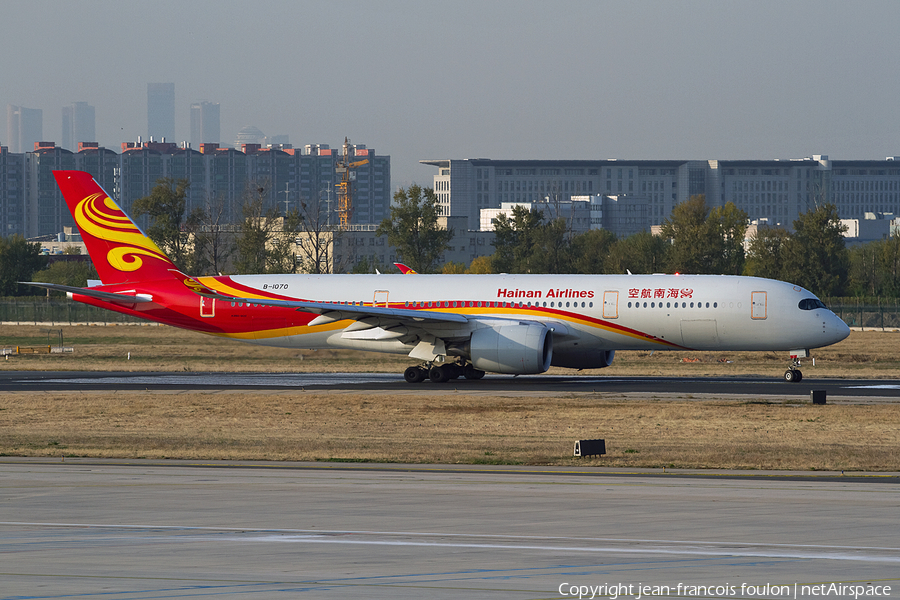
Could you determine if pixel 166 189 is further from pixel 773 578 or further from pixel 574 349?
pixel 773 578

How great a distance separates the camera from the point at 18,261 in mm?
113812

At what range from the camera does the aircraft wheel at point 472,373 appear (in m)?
42.3

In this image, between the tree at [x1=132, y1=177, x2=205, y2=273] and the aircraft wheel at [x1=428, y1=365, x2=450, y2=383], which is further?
the tree at [x1=132, y1=177, x2=205, y2=273]

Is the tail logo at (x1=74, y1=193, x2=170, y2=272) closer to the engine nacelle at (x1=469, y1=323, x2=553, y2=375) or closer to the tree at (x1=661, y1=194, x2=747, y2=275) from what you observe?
the engine nacelle at (x1=469, y1=323, x2=553, y2=375)

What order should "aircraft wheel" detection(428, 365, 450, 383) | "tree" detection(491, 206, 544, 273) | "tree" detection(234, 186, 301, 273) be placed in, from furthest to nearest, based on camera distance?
"tree" detection(491, 206, 544, 273), "tree" detection(234, 186, 301, 273), "aircraft wheel" detection(428, 365, 450, 383)

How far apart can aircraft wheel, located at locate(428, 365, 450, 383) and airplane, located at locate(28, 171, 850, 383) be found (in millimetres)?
51

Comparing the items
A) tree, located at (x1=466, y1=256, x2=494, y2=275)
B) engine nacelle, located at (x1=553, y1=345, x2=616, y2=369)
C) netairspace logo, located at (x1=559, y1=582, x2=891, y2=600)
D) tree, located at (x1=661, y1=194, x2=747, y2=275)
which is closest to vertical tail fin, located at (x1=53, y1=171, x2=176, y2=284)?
→ engine nacelle, located at (x1=553, y1=345, x2=616, y2=369)

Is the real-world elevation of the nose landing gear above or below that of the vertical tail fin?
below

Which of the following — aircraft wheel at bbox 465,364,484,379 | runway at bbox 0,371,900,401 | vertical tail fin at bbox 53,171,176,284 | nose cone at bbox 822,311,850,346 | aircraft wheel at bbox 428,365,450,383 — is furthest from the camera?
vertical tail fin at bbox 53,171,176,284

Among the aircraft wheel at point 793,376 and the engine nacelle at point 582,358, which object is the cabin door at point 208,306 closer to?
the engine nacelle at point 582,358

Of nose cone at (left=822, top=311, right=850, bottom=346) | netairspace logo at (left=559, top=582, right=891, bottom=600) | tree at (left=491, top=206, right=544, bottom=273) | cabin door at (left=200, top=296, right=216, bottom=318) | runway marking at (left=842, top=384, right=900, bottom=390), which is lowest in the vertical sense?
runway marking at (left=842, top=384, right=900, bottom=390)

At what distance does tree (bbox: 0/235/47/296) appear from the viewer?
360 ft

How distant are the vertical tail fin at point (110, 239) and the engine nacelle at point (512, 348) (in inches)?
529

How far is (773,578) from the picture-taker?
37.4 feet
